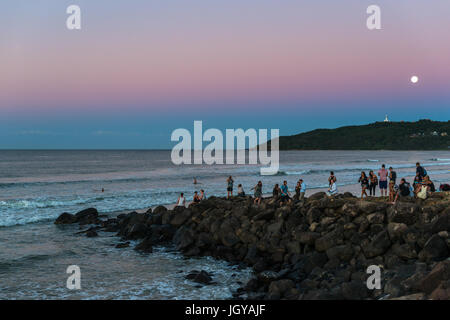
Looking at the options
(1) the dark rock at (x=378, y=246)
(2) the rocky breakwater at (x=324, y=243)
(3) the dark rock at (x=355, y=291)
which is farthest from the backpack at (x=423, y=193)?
(3) the dark rock at (x=355, y=291)

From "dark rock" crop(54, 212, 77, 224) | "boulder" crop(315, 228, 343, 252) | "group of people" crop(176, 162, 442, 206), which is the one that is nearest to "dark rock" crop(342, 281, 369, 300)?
"boulder" crop(315, 228, 343, 252)

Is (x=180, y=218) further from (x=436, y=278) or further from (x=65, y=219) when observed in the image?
(x=436, y=278)

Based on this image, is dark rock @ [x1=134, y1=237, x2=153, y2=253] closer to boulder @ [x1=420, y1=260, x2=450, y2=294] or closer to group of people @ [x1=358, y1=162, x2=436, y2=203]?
group of people @ [x1=358, y1=162, x2=436, y2=203]

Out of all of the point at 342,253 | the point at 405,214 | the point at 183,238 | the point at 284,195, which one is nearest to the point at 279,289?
the point at 342,253

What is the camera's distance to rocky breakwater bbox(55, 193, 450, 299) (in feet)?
32.3

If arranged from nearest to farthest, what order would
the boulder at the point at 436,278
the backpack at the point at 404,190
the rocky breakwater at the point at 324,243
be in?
the boulder at the point at 436,278, the rocky breakwater at the point at 324,243, the backpack at the point at 404,190

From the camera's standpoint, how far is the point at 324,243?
13727mm

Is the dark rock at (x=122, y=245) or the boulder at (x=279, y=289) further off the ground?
the boulder at (x=279, y=289)

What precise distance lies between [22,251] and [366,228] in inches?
623

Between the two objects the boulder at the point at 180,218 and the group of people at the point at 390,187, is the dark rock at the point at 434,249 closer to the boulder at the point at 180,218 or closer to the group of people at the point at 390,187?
the group of people at the point at 390,187

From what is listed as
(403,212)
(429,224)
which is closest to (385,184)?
(403,212)

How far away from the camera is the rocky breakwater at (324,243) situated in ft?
32.3

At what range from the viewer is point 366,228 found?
13719 mm
